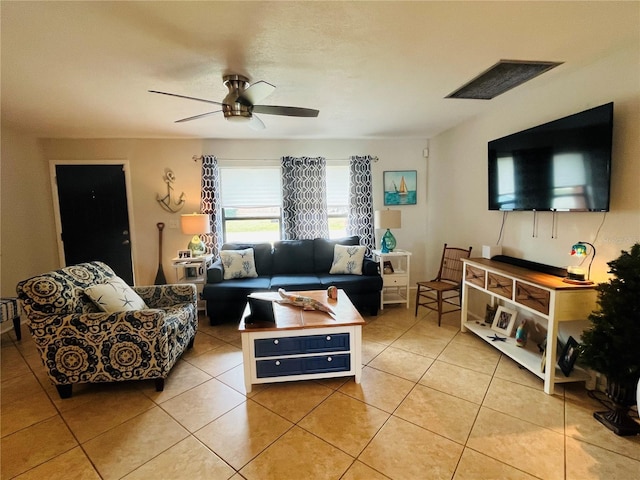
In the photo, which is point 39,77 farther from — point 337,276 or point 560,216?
point 560,216

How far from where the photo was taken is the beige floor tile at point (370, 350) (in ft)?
8.77

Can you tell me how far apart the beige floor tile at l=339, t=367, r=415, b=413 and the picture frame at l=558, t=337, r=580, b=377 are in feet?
3.68

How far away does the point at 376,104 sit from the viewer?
3021 mm

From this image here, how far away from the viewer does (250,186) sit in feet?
14.5

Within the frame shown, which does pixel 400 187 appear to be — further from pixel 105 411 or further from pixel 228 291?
pixel 105 411

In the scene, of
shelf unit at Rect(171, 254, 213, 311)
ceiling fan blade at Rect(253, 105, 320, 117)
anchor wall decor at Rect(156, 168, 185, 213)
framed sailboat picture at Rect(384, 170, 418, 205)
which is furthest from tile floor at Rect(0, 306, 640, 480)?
framed sailboat picture at Rect(384, 170, 418, 205)

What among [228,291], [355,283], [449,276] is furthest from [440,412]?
[228,291]

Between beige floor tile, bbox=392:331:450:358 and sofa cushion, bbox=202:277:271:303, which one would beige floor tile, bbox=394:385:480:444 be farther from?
sofa cushion, bbox=202:277:271:303

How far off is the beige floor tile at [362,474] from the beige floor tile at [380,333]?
4.85ft

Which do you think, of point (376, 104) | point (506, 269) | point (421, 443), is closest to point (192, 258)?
point (376, 104)

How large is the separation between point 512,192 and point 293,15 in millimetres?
2451

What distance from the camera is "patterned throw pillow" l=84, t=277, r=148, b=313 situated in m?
2.26

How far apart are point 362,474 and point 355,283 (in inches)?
86.4

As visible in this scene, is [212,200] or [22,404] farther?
[212,200]
